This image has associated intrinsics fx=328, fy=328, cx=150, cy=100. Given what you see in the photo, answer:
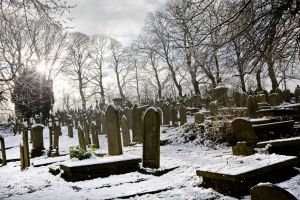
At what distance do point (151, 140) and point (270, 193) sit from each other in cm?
626

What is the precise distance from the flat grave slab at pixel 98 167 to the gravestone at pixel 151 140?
0.30m

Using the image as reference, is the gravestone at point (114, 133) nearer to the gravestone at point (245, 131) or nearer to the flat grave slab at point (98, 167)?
the flat grave slab at point (98, 167)

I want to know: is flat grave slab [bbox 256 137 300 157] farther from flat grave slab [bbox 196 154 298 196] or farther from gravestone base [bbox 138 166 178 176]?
gravestone base [bbox 138 166 178 176]

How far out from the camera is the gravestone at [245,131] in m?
9.45

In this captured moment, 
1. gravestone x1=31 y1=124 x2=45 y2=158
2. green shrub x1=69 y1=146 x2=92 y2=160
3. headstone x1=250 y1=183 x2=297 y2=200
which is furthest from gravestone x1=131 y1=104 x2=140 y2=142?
headstone x1=250 y1=183 x2=297 y2=200

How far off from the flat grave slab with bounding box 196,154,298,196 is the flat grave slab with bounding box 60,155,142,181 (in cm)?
266

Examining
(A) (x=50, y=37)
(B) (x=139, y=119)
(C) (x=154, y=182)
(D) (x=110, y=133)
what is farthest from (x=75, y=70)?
(C) (x=154, y=182)

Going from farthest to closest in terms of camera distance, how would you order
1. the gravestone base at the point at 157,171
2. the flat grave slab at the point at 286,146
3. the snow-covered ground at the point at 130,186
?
the gravestone base at the point at 157,171
the flat grave slab at the point at 286,146
the snow-covered ground at the point at 130,186

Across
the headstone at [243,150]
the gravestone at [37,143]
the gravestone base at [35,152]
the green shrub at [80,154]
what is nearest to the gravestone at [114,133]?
the green shrub at [80,154]

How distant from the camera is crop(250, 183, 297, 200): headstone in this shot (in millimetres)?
2184

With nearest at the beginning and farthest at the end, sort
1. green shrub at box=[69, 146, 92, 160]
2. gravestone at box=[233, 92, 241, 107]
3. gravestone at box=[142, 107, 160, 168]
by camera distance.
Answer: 1. gravestone at box=[142, 107, 160, 168]
2. green shrub at box=[69, 146, 92, 160]
3. gravestone at box=[233, 92, 241, 107]

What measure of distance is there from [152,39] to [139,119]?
26.6 metres

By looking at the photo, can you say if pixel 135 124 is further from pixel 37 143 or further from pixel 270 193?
pixel 270 193

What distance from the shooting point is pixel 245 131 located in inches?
376
